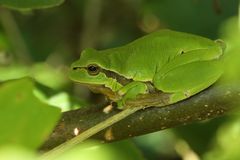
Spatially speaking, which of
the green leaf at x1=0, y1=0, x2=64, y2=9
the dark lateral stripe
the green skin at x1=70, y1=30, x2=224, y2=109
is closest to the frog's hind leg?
the green skin at x1=70, y1=30, x2=224, y2=109

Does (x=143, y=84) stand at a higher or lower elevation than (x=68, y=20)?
lower

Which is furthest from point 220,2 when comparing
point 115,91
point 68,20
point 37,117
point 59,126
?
point 37,117

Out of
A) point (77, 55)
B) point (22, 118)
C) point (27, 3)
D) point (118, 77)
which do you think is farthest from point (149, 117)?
point (77, 55)

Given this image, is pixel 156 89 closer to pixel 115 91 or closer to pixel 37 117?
pixel 115 91

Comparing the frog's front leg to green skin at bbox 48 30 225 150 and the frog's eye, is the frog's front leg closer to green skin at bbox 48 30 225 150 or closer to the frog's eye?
green skin at bbox 48 30 225 150

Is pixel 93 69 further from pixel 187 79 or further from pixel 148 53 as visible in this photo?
pixel 187 79

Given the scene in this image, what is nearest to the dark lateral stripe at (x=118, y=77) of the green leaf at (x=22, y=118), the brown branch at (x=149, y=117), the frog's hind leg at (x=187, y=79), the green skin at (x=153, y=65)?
the green skin at (x=153, y=65)

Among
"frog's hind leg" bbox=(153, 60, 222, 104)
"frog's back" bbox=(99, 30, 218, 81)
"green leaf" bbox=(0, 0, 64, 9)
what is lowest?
"frog's hind leg" bbox=(153, 60, 222, 104)

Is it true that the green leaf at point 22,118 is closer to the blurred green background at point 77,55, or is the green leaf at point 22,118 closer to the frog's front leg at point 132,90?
the blurred green background at point 77,55
